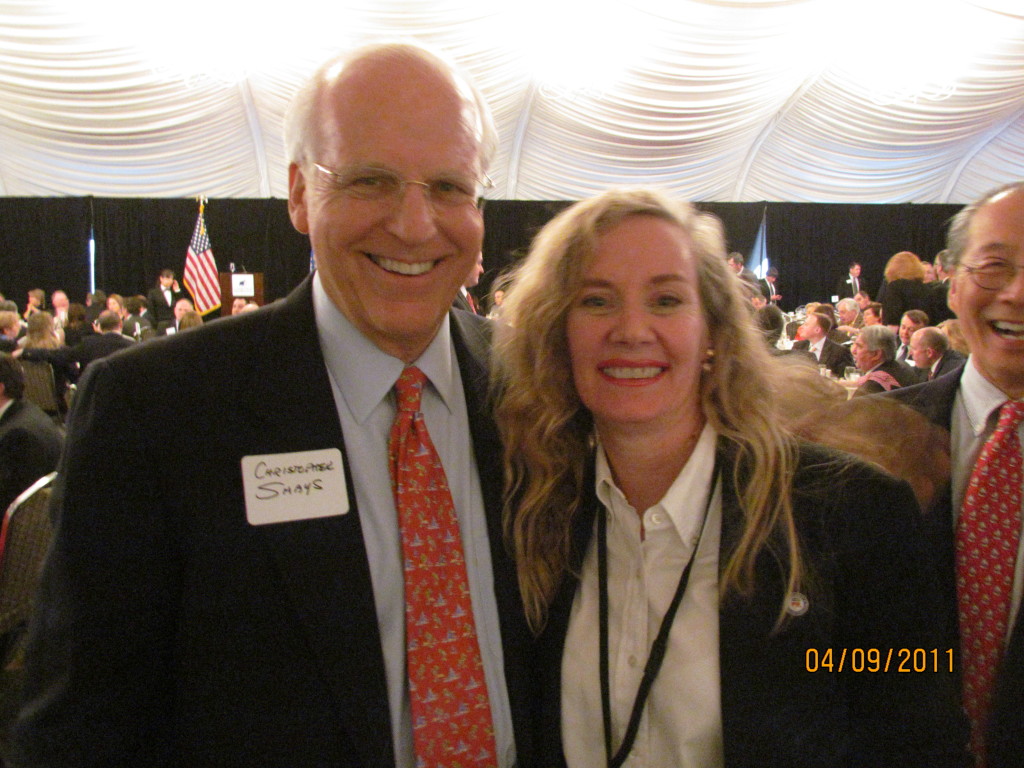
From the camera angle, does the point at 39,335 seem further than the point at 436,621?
Yes

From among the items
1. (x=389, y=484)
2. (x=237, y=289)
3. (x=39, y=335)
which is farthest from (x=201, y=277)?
(x=389, y=484)

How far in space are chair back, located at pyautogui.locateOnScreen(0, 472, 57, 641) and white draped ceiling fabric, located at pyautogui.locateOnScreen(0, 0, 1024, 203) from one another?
23.9 ft

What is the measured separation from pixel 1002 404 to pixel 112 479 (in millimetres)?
1724

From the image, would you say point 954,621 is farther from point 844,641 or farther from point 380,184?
point 380,184

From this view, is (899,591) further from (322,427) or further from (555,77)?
(555,77)

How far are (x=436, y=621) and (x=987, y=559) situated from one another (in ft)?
3.58

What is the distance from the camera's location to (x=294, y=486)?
3.98 feet

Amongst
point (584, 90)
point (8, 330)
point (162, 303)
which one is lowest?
point (8, 330)

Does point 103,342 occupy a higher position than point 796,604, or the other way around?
point 103,342

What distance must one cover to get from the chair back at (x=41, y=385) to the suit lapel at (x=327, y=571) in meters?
6.71

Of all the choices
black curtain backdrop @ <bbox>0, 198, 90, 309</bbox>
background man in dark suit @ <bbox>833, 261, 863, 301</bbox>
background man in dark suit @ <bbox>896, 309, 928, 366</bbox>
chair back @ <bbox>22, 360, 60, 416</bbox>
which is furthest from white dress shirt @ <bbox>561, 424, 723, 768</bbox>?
black curtain backdrop @ <bbox>0, 198, 90, 309</bbox>

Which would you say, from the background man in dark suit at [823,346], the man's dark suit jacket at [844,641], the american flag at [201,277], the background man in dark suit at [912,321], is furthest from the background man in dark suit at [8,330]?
the background man in dark suit at [912,321]

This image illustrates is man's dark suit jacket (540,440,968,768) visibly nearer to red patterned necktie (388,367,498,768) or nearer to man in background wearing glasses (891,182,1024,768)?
man in background wearing glasses (891,182,1024,768)

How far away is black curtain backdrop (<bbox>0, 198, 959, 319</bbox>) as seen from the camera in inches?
551
